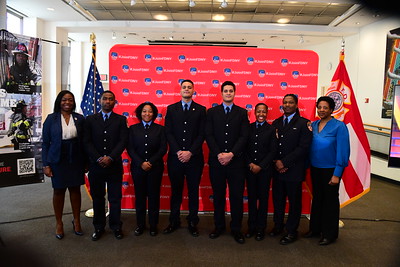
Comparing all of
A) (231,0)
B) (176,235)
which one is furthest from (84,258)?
(231,0)

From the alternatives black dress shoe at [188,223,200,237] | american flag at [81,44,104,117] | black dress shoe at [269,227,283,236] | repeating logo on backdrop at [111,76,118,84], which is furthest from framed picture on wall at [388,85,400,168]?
american flag at [81,44,104,117]

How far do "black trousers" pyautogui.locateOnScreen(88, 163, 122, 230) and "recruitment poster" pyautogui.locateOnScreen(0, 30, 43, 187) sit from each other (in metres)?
0.95

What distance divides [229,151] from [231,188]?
16.8 inches

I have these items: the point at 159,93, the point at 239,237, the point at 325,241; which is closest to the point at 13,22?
the point at 159,93

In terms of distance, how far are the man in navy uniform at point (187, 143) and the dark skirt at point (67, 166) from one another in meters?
1.05

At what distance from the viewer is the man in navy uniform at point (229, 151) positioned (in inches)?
125

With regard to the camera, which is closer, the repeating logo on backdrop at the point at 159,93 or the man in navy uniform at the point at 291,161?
the man in navy uniform at the point at 291,161

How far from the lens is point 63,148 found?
3.10m

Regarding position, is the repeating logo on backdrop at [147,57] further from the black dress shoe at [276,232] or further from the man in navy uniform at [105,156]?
the black dress shoe at [276,232]

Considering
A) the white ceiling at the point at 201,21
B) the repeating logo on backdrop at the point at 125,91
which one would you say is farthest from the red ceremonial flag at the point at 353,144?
the white ceiling at the point at 201,21

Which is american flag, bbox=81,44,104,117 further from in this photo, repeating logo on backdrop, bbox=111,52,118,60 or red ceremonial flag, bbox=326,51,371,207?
red ceremonial flag, bbox=326,51,371,207

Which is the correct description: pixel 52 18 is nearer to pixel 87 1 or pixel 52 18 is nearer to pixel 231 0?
pixel 87 1

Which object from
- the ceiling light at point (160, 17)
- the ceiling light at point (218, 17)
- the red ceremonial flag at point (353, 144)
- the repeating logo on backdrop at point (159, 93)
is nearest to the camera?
the red ceremonial flag at point (353, 144)

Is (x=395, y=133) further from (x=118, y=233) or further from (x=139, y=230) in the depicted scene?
(x=118, y=233)
